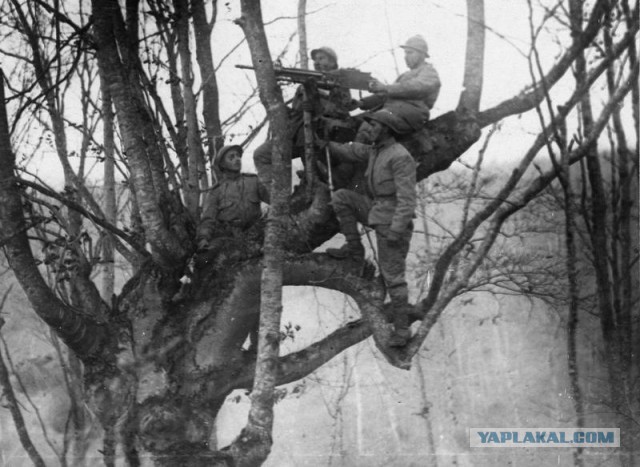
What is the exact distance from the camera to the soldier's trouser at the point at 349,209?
4957 mm

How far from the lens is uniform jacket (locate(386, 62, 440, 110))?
508 cm

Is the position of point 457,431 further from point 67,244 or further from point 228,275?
point 67,244

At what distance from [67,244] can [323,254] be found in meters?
1.85

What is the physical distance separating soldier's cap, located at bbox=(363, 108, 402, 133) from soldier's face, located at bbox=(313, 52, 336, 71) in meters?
0.65

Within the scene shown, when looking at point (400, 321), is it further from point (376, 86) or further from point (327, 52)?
point (327, 52)

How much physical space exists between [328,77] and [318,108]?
9.3 inches

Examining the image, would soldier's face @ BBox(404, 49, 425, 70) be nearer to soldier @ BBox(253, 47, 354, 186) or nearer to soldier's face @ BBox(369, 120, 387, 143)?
soldier @ BBox(253, 47, 354, 186)

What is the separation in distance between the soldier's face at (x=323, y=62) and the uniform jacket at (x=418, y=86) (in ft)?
1.81

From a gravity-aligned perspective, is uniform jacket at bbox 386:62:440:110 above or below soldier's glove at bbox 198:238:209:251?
above

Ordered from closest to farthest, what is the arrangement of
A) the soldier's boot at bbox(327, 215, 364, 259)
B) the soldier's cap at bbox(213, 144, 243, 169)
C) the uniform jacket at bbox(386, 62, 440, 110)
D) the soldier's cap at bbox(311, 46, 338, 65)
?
the soldier's boot at bbox(327, 215, 364, 259) < the uniform jacket at bbox(386, 62, 440, 110) < the soldier's cap at bbox(311, 46, 338, 65) < the soldier's cap at bbox(213, 144, 243, 169)

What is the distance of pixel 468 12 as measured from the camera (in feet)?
18.2

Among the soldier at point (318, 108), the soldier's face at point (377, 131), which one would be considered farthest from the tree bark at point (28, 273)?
the soldier's face at point (377, 131)

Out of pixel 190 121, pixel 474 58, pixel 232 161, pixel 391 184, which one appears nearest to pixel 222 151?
pixel 232 161

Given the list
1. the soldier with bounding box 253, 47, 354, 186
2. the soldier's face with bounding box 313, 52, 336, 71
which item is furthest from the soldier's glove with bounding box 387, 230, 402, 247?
the soldier's face with bounding box 313, 52, 336, 71
